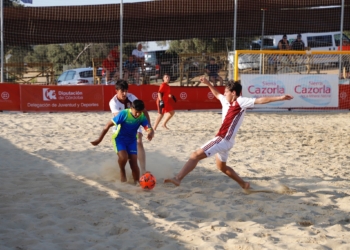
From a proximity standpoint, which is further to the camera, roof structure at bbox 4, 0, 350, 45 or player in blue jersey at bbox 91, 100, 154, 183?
roof structure at bbox 4, 0, 350, 45

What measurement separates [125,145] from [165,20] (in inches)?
511

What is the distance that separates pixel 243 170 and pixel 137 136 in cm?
184

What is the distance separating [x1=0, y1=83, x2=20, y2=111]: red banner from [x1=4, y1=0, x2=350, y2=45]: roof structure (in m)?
1.95

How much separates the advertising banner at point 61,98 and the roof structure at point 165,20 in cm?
219

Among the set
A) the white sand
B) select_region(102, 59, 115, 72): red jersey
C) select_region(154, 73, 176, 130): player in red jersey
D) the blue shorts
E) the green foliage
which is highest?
the green foliage

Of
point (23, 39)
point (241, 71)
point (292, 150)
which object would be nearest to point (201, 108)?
point (241, 71)

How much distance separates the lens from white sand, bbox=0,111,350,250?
4879 millimetres

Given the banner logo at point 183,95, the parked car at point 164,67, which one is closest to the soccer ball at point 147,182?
the banner logo at point 183,95

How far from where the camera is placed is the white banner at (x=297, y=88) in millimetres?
17203

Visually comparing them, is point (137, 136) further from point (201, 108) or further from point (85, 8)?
point (85, 8)

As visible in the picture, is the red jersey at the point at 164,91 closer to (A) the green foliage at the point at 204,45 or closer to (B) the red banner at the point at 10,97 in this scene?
(B) the red banner at the point at 10,97

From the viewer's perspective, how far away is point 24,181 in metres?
7.09

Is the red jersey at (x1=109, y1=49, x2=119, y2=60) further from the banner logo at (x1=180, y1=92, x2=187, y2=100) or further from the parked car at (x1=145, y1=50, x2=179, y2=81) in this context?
the banner logo at (x1=180, y1=92, x2=187, y2=100)

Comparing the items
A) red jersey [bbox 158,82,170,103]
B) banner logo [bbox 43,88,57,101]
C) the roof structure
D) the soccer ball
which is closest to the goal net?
the roof structure
